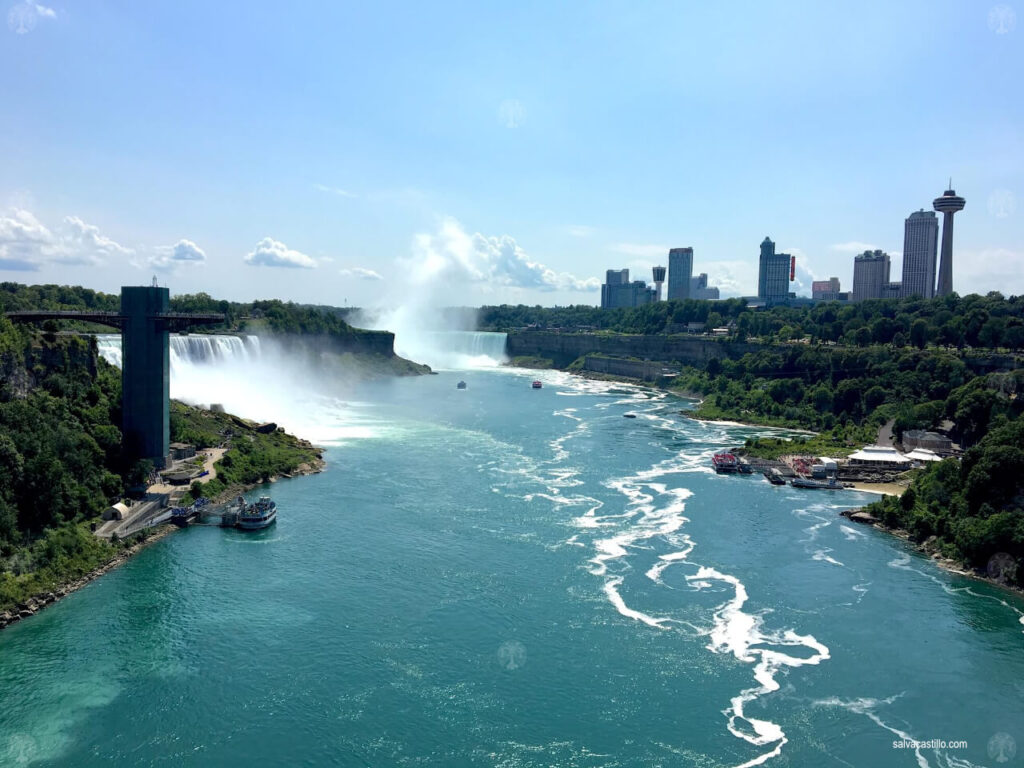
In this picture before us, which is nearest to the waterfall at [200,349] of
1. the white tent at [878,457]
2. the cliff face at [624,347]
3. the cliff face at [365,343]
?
the cliff face at [365,343]

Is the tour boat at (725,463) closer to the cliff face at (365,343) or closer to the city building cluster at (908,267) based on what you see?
the cliff face at (365,343)

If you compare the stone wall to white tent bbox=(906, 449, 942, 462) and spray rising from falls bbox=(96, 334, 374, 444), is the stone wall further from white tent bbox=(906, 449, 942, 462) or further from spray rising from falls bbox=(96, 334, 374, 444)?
white tent bbox=(906, 449, 942, 462)

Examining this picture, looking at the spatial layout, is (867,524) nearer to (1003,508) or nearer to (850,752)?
(1003,508)

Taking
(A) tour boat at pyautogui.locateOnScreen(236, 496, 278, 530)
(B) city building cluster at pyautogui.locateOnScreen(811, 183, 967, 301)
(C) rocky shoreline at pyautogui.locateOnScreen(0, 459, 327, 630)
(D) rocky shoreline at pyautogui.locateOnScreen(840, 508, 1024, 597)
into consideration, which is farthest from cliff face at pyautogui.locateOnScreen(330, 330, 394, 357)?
(B) city building cluster at pyautogui.locateOnScreen(811, 183, 967, 301)

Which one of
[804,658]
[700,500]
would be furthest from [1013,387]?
[804,658]

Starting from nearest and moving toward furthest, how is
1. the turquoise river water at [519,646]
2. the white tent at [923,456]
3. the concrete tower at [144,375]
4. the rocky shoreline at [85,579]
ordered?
the turquoise river water at [519,646]
the rocky shoreline at [85,579]
the concrete tower at [144,375]
the white tent at [923,456]

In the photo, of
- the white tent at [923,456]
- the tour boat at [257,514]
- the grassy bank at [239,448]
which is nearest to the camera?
the tour boat at [257,514]
